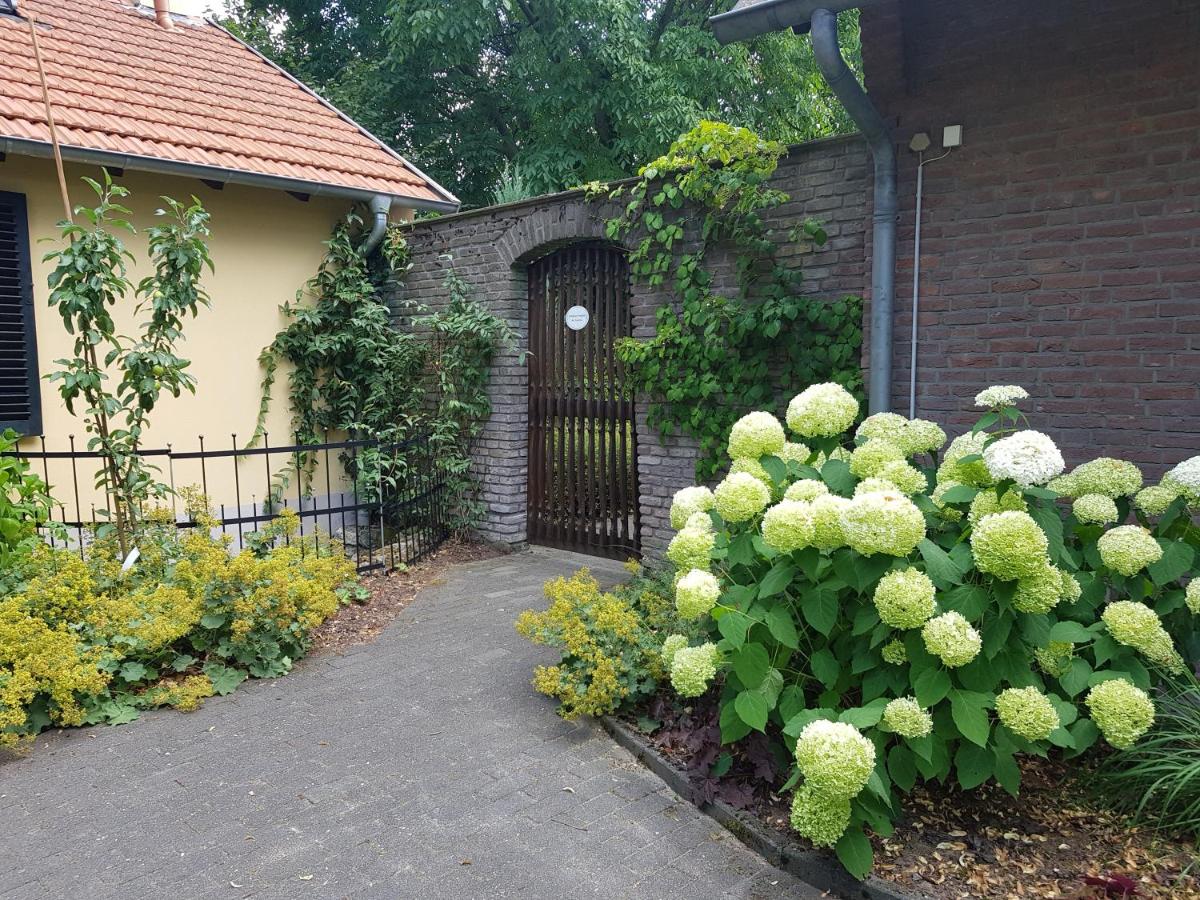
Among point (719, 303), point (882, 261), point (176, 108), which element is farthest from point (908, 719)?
point (176, 108)

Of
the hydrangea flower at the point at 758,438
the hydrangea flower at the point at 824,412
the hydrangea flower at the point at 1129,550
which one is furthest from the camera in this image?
the hydrangea flower at the point at 758,438

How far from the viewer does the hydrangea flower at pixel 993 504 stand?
2551mm

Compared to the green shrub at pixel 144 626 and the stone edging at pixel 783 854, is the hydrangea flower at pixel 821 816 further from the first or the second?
the green shrub at pixel 144 626

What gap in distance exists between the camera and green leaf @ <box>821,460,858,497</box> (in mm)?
2906

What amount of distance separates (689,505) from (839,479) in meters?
0.58

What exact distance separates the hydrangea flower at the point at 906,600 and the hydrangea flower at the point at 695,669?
2.16ft

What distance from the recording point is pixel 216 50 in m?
8.54

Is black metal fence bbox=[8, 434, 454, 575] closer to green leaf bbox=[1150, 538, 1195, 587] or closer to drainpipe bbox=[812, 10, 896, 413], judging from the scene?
drainpipe bbox=[812, 10, 896, 413]

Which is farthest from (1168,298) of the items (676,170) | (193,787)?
(193,787)

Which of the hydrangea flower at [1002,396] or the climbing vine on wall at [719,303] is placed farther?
the climbing vine on wall at [719,303]

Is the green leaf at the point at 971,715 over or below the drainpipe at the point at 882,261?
below

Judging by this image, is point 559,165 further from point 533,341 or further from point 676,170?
point 676,170

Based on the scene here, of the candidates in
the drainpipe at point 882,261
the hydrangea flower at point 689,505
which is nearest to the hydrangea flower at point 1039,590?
the hydrangea flower at point 689,505

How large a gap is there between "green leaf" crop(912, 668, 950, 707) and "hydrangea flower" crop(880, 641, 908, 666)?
0.08 m
